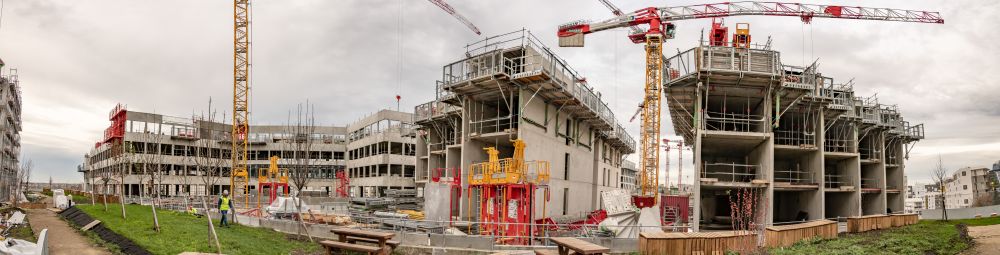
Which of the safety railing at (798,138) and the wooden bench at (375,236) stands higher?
the safety railing at (798,138)

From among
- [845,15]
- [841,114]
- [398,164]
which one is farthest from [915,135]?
[398,164]

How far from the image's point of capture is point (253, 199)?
198 ft

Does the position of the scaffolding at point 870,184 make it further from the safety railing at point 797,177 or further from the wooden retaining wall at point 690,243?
the wooden retaining wall at point 690,243

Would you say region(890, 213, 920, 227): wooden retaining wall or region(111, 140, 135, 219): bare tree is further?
region(890, 213, 920, 227): wooden retaining wall

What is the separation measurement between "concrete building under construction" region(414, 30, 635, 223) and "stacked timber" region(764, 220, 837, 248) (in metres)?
10.4

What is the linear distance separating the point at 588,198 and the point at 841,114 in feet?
58.5

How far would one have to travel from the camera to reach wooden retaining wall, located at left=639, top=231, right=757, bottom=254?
17.7 m

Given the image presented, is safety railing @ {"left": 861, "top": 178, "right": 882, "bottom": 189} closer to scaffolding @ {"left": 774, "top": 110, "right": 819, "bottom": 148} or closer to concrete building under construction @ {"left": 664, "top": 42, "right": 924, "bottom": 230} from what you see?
concrete building under construction @ {"left": 664, "top": 42, "right": 924, "bottom": 230}

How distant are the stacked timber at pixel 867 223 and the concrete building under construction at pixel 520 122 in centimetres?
1472

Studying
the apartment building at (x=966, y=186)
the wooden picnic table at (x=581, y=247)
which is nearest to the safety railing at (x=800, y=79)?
the wooden picnic table at (x=581, y=247)

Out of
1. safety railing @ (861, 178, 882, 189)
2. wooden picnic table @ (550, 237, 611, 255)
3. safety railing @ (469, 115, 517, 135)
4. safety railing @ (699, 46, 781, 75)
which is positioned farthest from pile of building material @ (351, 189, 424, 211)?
safety railing @ (861, 178, 882, 189)

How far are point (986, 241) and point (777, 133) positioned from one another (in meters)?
13.7

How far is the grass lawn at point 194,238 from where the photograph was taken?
17.3m

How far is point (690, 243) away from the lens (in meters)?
17.8
